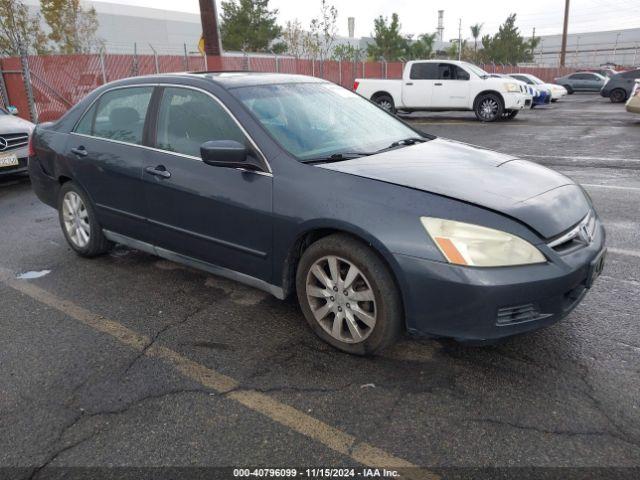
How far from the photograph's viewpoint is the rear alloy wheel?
25188 mm

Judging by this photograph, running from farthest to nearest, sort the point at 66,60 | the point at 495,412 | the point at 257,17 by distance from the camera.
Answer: the point at 257,17
the point at 66,60
the point at 495,412

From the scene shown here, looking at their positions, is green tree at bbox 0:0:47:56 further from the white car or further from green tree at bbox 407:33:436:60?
green tree at bbox 407:33:436:60

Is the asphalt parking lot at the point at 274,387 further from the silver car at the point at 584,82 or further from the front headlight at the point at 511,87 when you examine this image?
the silver car at the point at 584,82

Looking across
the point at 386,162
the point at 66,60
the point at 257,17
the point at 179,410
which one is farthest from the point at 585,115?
the point at 257,17

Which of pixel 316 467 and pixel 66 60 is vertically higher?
pixel 66 60

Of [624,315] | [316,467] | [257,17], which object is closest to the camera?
[316,467]

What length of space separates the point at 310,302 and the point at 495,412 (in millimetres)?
1180

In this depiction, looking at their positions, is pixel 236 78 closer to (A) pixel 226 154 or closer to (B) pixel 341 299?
(A) pixel 226 154

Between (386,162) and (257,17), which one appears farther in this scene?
(257,17)

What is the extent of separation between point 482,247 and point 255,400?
135cm

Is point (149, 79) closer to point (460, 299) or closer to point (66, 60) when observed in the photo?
point (460, 299)

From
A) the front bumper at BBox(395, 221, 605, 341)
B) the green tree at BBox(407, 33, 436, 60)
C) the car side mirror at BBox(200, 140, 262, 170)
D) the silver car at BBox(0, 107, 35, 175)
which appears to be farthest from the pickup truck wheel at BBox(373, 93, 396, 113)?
the green tree at BBox(407, 33, 436, 60)

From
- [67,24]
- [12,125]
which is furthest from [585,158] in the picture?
[67,24]

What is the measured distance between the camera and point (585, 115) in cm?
1891
